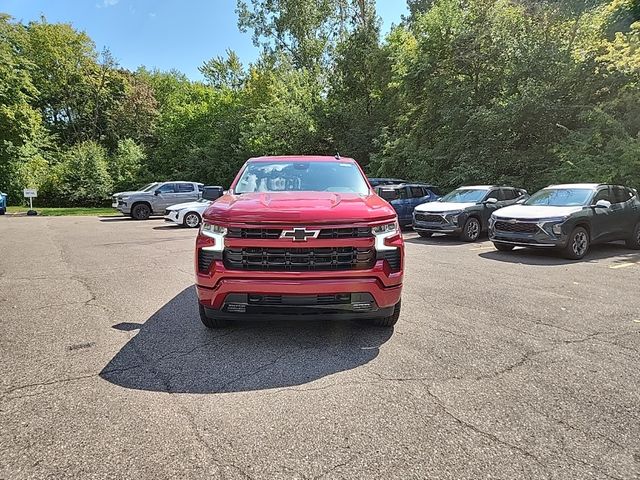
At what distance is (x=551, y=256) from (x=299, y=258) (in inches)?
311

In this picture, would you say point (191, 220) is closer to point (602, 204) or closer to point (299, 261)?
point (602, 204)

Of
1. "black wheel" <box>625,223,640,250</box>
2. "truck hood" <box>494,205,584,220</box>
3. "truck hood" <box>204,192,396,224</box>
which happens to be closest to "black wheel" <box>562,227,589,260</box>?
"truck hood" <box>494,205,584,220</box>

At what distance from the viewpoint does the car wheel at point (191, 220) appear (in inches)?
674

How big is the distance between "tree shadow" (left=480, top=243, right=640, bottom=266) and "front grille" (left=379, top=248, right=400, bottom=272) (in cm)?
581

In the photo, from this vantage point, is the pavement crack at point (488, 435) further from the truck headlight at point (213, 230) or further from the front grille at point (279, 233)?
the truck headlight at point (213, 230)

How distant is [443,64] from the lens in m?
21.3

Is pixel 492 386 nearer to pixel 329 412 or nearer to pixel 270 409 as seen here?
Answer: pixel 329 412

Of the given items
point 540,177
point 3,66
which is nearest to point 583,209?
point 540,177

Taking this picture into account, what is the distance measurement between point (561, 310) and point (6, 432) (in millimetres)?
5619

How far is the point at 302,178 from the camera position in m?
5.44

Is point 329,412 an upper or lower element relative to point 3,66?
lower

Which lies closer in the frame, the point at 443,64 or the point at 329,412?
the point at 329,412

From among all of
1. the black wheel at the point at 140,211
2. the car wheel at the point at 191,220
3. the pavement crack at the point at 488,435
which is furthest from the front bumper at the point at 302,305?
the black wheel at the point at 140,211

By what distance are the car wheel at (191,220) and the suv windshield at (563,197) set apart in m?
11.6
